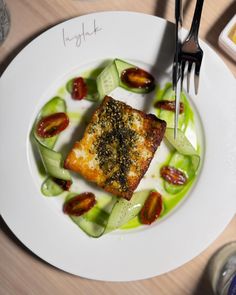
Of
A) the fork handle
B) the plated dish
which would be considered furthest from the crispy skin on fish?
the fork handle

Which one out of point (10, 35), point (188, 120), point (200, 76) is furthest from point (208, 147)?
point (10, 35)

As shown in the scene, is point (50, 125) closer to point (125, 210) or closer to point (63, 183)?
point (63, 183)

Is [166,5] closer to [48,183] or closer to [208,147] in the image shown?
[208,147]

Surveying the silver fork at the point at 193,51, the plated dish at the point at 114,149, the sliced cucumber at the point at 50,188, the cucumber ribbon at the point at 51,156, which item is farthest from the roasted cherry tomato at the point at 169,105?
the sliced cucumber at the point at 50,188

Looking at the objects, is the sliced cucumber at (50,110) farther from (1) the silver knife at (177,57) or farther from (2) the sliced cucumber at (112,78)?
(1) the silver knife at (177,57)

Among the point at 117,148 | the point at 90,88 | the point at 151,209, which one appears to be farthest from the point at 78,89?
the point at 151,209
